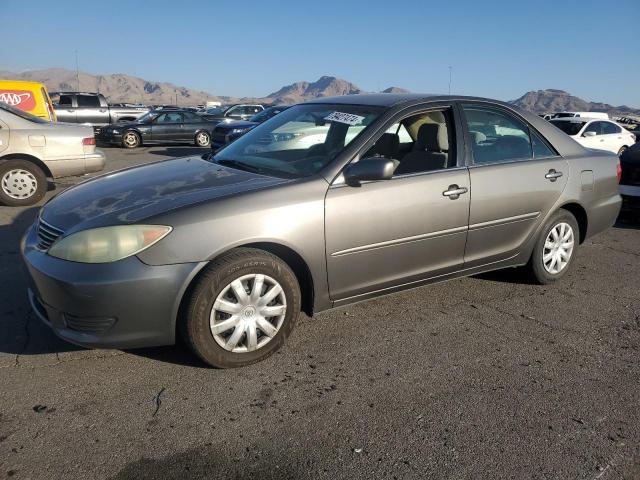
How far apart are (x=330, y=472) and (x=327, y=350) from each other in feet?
3.68

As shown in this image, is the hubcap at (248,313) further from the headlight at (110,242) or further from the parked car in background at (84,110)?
the parked car in background at (84,110)

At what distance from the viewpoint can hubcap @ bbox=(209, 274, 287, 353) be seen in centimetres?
291

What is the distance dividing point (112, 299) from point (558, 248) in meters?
3.59

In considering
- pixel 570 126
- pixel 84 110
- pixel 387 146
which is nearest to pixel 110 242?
pixel 387 146

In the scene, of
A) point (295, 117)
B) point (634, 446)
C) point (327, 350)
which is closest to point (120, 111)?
point (295, 117)

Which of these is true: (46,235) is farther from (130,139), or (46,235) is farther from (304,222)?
(130,139)

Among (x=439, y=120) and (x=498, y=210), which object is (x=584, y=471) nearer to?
(x=498, y=210)

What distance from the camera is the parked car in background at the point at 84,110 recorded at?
19.6 meters

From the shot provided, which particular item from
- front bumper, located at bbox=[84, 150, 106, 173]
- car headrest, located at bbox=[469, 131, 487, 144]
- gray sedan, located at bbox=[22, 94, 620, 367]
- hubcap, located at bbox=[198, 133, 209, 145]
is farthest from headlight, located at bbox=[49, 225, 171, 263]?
hubcap, located at bbox=[198, 133, 209, 145]

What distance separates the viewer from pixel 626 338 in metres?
3.60

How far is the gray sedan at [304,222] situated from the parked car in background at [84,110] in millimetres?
17858

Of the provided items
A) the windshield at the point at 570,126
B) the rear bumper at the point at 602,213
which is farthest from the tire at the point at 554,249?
the windshield at the point at 570,126

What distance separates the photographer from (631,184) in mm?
7039

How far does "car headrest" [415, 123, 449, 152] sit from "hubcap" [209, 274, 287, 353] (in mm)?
1669
